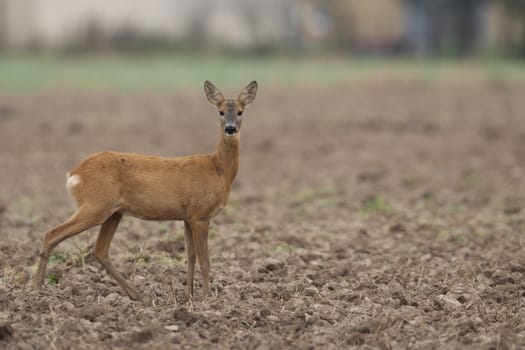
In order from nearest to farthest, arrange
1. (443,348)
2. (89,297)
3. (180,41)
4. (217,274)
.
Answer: (443,348) → (89,297) → (217,274) → (180,41)

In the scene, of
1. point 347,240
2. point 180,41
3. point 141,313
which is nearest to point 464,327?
point 141,313

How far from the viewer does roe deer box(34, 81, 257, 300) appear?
25.7 ft

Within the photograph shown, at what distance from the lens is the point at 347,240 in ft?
35.4

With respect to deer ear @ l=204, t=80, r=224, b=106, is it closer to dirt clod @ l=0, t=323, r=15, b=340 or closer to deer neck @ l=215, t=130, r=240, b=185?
deer neck @ l=215, t=130, r=240, b=185

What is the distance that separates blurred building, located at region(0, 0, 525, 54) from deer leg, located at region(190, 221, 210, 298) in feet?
140

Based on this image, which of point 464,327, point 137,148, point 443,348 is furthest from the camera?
point 137,148

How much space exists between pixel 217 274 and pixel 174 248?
97cm

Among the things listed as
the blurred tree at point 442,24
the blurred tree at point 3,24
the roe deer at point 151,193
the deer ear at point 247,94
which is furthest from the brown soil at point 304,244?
the blurred tree at point 3,24

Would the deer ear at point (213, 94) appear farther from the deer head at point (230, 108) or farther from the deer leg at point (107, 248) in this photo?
the deer leg at point (107, 248)

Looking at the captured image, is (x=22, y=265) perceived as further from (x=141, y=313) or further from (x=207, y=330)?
(x=207, y=330)

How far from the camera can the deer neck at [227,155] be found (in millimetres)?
8344

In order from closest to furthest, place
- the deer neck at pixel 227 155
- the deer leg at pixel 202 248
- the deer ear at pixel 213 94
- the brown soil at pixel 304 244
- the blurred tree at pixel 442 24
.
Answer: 1. the brown soil at pixel 304 244
2. the deer leg at pixel 202 248
3. the deer neck at pixel 227 155
4. the deer ear at pixel 213 94
5. the blurred tree at pixel 442 24

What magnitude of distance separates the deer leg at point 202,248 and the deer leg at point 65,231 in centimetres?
77

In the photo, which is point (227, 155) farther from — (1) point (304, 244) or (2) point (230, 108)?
(1) point (304, 244)
